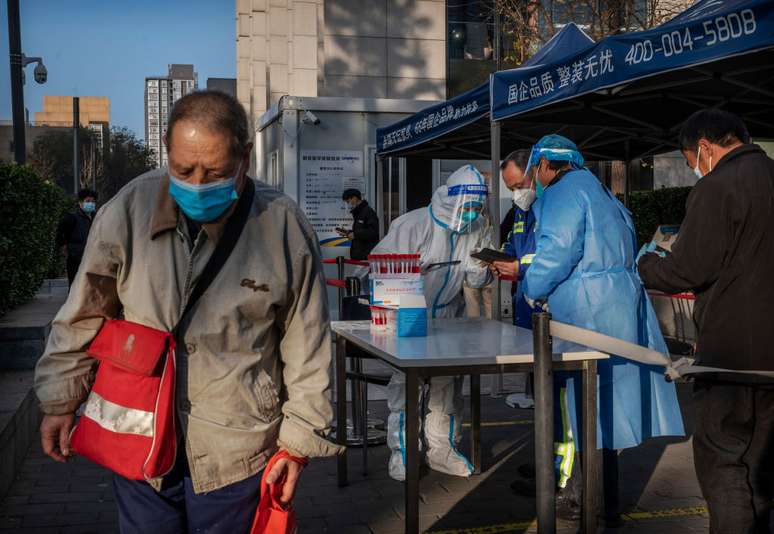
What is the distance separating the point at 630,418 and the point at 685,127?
1.59 meters

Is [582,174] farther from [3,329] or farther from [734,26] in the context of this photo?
[3,329]

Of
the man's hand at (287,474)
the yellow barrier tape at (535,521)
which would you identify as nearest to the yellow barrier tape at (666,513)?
the yellow barrier tape at (535,521)

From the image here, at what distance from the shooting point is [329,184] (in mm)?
14211

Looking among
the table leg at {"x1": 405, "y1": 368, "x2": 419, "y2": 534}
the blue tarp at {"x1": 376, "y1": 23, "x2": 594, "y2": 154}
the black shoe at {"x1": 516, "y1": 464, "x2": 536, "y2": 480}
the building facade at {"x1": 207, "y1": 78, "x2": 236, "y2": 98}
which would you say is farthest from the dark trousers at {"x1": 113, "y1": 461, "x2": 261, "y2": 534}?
the blue tarp at {"x1": 376, "y1": 23, "x2": 594, "y2": 154}

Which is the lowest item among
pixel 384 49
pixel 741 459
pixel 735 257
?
pixel 741 459

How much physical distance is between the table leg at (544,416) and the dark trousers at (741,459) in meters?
0.69

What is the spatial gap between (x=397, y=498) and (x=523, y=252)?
165cm

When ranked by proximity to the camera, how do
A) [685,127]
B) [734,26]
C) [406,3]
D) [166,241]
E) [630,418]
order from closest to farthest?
[166,241] < [685,127] < [630,418] < [734,26] < [406,3]

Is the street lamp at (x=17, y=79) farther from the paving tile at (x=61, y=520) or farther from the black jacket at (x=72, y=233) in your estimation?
the paving tile at (x=61, y=520)

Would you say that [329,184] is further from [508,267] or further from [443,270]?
[508,267]

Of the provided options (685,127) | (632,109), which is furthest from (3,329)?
(632,109)

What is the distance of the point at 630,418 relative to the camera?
182 inches

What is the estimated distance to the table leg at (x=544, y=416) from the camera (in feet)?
10.8

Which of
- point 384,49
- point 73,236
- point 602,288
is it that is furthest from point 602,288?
point 384,49
